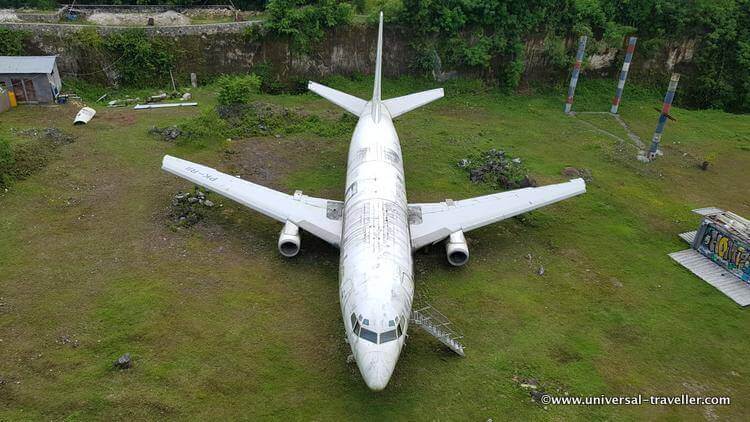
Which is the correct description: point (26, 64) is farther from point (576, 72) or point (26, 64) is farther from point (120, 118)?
point (576, 72)

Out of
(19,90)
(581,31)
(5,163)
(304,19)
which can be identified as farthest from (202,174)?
(581,31)

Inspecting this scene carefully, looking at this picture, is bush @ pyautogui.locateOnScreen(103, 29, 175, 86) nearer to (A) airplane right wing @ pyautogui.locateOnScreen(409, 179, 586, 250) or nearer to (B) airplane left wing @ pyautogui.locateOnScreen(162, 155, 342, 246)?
(B) airplane left wing @ pyautogui.locateOnScreen(162, 155, 342, 246)

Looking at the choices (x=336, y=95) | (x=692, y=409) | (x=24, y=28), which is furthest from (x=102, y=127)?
(x=692, y=409)

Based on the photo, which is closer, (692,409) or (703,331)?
(692,409)

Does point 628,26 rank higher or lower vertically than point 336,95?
higher

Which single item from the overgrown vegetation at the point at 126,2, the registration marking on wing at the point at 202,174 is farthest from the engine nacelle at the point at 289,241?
the overgrown vegetation at the point at 126,2

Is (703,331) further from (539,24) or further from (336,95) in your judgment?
(539,24)

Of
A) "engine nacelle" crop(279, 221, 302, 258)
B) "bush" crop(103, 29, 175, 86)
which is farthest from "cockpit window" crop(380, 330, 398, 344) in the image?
"bush" crop(103, 29, 175, 86)
